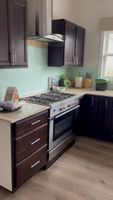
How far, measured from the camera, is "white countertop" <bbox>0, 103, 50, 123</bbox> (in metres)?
1.83

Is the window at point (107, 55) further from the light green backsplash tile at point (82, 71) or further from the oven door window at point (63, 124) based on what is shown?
the oven door window at point (63, 124)

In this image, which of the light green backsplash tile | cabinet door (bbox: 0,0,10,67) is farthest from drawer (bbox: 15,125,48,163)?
the light green backsplash tile

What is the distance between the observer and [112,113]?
10.7 ft

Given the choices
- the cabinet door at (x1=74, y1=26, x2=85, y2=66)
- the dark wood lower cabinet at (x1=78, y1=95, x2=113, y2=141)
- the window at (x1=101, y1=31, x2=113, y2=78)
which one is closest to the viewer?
the dark wood lower cabinet at (x1=78, y1=95, x2=113, y2=141)

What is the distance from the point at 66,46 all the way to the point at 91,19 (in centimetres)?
108

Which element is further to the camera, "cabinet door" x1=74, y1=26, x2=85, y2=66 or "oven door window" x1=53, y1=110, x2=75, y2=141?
"cabinet door" x1=74, y1=26, x2=85, y2=66

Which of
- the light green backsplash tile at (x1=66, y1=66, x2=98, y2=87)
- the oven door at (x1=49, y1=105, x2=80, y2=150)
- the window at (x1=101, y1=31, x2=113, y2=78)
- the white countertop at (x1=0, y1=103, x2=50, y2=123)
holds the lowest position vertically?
the oven door at (x1=49, y1=105, x2=80, y2=150)

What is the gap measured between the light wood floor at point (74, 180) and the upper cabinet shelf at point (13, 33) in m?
1.41

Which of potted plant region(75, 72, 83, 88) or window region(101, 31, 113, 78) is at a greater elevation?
window region(101, 31, 113, 78)

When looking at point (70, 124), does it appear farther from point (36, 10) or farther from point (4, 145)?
point (36, 10)

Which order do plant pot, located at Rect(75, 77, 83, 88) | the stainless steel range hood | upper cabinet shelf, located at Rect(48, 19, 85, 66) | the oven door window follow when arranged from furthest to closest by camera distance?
1. plant pot, located at Rect(75, 77, 83, 88)
2. upper cabinet shelf, located at Rect(48, 19, 85, 66)
3. the oven door window
4. the stainless steel range hood

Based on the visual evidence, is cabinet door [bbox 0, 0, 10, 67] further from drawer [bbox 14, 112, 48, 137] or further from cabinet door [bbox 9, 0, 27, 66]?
drawer [bbox 14, 112, 48, 137]

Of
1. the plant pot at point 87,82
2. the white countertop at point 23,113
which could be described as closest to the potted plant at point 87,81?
the plant pot at point 87,82

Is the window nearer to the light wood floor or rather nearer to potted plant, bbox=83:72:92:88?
potted plant, bbox=83:72:92:88
